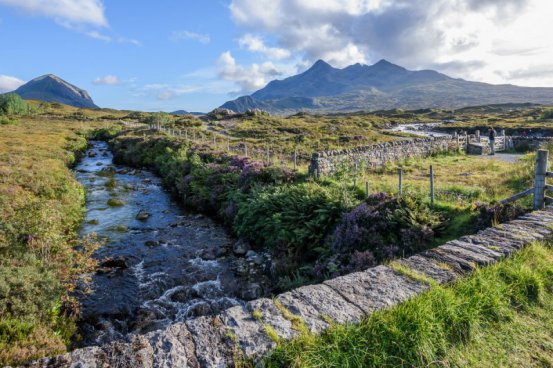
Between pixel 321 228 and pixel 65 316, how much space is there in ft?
30.1

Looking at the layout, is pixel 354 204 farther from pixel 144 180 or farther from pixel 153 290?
pixel 144 180

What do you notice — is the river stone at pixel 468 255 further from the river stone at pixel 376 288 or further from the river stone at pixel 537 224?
the river stone at pixel 537 224

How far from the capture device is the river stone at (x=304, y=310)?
419 cm

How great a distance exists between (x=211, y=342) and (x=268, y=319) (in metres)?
0.76

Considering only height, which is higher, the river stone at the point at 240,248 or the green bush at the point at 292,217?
the green bush at the point at 292,217

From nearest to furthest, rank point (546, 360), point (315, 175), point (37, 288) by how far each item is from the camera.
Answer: point (546, 360), point (37, 288), point (315, 175)

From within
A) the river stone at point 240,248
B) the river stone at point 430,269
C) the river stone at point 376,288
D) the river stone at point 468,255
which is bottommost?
the river stone at point 240,248

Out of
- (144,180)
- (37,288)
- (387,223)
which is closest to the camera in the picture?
(37,288)

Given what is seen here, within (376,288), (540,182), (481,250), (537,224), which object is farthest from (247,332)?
(540,182)

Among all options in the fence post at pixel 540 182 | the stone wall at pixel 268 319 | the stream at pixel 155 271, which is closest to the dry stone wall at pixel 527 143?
the fence post at pixel 540 182

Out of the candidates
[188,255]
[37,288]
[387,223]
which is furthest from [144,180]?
[387,223]

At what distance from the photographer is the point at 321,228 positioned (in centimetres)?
1376

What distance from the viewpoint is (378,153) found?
2553 cm

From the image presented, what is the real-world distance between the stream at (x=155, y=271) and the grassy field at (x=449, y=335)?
771cm
